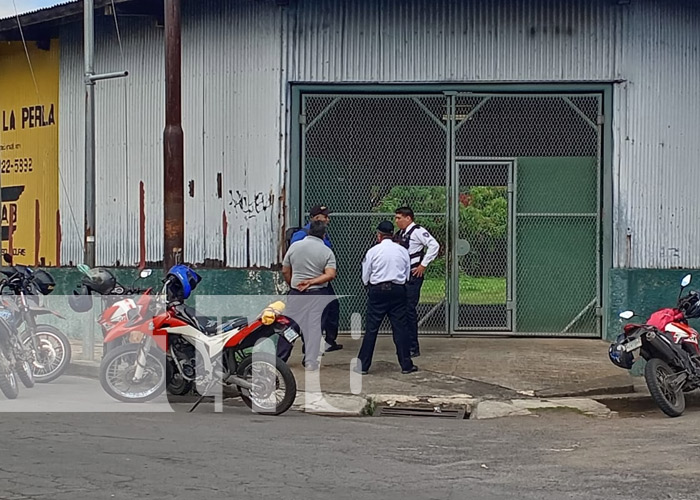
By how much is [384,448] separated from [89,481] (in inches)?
90.3

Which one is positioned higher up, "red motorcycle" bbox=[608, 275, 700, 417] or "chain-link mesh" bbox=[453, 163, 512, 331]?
"chain-link mesh" bbox=[453, 163, 512, 331]

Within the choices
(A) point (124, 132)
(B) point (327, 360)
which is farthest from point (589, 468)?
(A) point (124, 132)

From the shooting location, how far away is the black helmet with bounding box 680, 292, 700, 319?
10.5 meters

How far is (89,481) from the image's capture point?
6559 millimetres

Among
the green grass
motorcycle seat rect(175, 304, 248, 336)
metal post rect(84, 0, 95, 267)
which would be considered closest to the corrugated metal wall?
metal post rect(84, 0, 95, 267)

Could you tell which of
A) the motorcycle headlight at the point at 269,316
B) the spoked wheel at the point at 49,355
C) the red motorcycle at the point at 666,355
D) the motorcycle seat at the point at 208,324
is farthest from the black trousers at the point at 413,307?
the spoked wheel at the point at 49,355

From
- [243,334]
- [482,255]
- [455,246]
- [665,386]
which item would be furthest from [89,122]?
[665,386]

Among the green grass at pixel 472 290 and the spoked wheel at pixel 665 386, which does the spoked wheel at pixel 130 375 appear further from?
the green grass at pixel 472 290

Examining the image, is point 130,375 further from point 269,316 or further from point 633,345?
point 633,345

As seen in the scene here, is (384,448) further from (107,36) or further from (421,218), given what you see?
(107,36)

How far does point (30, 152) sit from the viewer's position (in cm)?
1664

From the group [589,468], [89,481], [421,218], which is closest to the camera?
[89,481]

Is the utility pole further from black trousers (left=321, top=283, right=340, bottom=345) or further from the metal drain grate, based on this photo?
the metal drain grate

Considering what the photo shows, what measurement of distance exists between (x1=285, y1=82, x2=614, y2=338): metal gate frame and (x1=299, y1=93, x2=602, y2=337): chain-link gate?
0.07 metres
